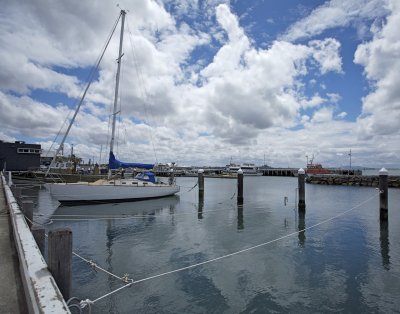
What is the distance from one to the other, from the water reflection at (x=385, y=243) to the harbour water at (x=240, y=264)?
0.05m

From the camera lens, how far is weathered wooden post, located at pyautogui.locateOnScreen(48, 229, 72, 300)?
14.9ft

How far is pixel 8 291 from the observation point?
497 centimetres

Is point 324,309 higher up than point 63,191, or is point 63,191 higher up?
point 63,191

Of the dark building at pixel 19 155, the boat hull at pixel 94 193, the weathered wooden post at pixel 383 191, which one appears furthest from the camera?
the dark building at pixel 19 155

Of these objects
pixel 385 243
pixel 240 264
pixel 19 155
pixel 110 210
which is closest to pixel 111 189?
pixel 110 210

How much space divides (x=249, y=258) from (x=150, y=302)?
523cm

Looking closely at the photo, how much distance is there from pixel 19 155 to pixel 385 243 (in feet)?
209

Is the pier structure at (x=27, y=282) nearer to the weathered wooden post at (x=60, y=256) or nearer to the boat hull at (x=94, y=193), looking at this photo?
the weathered wooden post at (x=60, y=256)

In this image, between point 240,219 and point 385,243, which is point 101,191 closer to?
point 240,219

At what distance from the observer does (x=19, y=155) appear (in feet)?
197

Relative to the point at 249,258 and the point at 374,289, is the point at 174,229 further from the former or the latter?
the point at 374,289

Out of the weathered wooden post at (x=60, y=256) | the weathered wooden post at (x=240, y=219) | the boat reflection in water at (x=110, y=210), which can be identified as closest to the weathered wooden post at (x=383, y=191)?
the weathered wooden post at (x=240, y=219)

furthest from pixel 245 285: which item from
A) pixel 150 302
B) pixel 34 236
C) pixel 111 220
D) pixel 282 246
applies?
pixel 111 220

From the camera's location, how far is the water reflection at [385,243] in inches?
485
